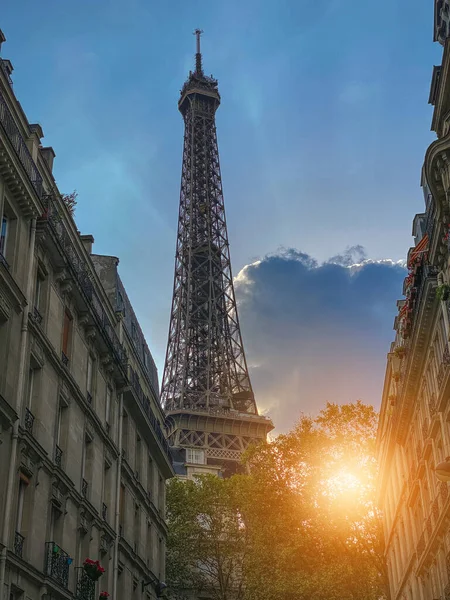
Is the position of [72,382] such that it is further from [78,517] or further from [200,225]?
[200,225]

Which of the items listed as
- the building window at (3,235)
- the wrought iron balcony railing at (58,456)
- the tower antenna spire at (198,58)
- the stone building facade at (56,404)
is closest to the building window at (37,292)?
the stone building facade at (56,404)

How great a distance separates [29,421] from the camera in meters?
23.4

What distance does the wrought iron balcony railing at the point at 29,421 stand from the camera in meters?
23.1

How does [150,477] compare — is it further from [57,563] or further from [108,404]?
[57,563]

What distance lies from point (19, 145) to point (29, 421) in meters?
8.03

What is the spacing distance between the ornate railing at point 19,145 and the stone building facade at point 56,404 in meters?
0.07

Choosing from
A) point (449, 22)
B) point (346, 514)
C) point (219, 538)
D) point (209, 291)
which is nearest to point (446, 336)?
point (449, 22)

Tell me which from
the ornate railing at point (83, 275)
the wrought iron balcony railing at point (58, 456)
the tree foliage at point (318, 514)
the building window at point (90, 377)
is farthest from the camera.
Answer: the tree foliage at point (318, 514)

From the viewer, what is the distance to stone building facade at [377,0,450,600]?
26.9 meters

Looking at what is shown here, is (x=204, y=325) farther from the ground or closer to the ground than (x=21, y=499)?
farther from the ground

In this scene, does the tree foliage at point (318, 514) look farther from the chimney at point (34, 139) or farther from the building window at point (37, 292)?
the chimney at point (34, 139)

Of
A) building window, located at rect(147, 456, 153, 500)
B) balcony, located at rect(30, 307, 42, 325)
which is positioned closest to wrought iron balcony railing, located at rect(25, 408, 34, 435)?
balcony, located at rect(30, 307, 42, 325)

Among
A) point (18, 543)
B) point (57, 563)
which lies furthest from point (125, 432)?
point (18, 543)

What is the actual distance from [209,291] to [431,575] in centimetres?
9578
